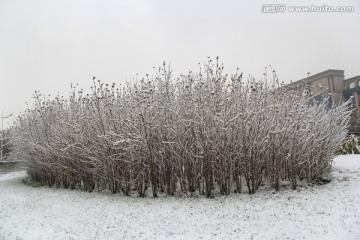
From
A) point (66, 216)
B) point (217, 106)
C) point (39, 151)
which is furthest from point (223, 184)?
point (39, 151)

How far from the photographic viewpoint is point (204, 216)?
24.9 feet

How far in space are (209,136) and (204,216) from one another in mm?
2558

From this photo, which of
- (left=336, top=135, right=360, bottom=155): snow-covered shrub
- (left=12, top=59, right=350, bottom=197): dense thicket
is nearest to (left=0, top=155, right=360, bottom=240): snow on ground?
(left=12, top=59, right=350, bottom=197): dense thicket

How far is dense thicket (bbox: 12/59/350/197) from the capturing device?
379 inches

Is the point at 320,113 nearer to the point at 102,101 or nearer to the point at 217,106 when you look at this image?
A: the point at 217,106

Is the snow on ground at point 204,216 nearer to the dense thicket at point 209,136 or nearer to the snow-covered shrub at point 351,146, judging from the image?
the dense thicket at point 209,136

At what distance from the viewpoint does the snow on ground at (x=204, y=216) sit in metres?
6.50

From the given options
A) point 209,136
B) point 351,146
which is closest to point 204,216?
point 209,136

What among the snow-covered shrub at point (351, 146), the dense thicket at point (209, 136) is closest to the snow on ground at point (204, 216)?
the dense thicket at point (209, 136)

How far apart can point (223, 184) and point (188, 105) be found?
8.25 ft

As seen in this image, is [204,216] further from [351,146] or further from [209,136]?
[351,146]

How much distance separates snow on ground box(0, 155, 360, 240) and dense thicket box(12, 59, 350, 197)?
0.78 metres

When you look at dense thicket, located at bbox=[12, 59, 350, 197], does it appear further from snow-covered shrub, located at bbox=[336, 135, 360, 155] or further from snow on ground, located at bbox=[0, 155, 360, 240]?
snow-covered shrub, located at bbox=[336, 135, 360, 155]

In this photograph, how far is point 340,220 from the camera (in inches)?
263
